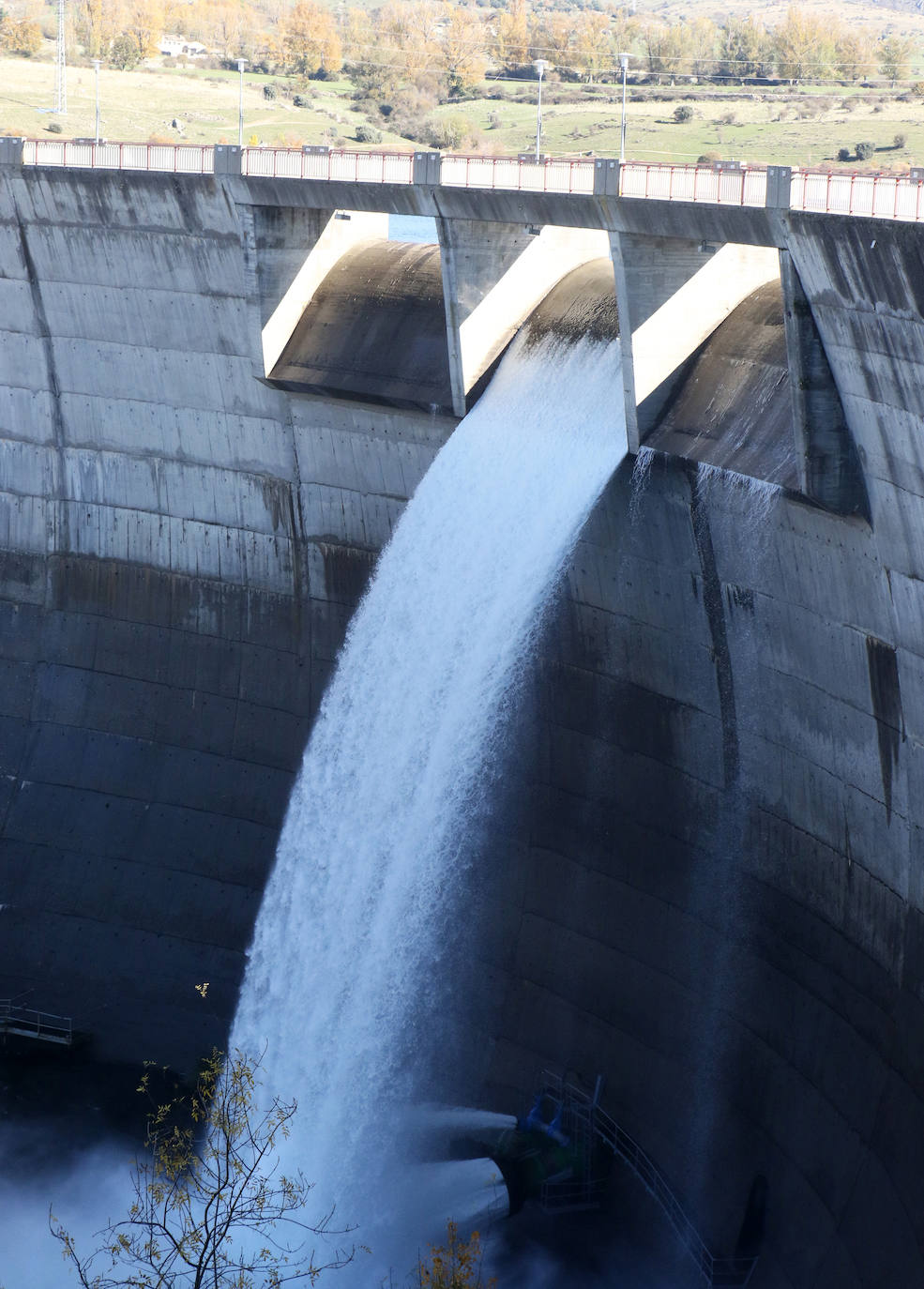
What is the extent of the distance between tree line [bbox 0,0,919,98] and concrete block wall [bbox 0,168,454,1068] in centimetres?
3063

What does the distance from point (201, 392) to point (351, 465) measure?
3.57 metres

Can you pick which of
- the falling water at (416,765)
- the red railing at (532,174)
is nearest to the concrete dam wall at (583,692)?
the red railing at (532,174)

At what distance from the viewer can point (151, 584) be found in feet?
100

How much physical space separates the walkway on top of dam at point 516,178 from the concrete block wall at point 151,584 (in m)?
0.59

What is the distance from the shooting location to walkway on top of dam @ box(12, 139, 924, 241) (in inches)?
744

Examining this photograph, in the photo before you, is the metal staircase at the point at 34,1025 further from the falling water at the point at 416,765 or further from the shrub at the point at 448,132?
the shrub at the point at 448,132

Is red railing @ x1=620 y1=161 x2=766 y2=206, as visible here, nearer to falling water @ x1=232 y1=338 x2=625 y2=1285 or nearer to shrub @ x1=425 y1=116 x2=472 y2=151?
falling water @ x1=232 y1=338 x2=625 y2=1285

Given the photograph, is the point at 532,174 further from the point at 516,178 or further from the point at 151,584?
A: the point at 151,584

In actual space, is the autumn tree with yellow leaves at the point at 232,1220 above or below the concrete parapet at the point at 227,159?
below

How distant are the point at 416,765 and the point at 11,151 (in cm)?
1390

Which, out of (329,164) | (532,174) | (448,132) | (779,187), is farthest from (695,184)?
(448,132)

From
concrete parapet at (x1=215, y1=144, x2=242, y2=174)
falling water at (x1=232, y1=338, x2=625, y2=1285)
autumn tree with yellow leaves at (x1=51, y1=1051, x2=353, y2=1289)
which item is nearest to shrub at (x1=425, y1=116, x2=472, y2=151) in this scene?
concrete parapet at (x1=215, y1=144, x2=242, y2=174)

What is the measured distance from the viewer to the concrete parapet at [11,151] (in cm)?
2994

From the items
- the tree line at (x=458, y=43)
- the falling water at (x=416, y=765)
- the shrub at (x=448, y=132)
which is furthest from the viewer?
the tree line at (x=458, y=43)
